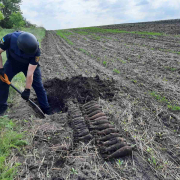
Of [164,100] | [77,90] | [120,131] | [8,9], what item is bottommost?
[120,131]

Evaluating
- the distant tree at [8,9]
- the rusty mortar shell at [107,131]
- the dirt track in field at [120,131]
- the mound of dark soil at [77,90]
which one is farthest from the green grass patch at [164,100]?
the distant tree at [8,9]

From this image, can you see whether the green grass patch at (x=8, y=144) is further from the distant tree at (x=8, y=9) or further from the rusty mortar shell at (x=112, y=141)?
the distant tree at (x=8, y=9)

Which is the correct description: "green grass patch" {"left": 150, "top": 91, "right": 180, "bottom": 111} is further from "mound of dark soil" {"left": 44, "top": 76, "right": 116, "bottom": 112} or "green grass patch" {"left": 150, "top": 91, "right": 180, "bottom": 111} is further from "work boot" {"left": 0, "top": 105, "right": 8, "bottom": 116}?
"work boot" {"left": 0, "top": 105, "right": 8, "bottom": 116}

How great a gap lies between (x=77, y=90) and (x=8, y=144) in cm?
242

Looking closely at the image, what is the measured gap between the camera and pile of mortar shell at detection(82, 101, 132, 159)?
247cm

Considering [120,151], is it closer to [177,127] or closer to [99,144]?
[99,144]

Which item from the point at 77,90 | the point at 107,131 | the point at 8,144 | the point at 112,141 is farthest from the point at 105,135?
the point at 77,90

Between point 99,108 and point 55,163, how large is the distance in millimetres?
1671

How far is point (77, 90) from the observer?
461 cm

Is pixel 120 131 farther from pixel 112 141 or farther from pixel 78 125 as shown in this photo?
pixel 78 125

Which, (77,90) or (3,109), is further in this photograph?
(77,90)

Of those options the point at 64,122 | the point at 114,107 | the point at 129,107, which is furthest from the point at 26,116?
the point at 129,107

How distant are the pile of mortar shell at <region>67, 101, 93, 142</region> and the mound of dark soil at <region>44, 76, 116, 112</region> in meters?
0.62

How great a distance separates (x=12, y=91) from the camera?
4605 millimetres
